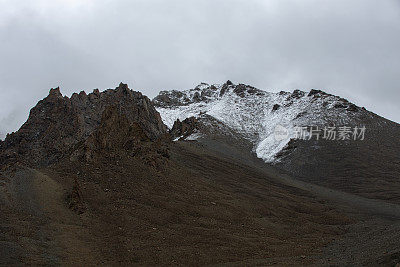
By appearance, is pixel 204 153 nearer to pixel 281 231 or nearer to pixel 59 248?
pixel 281 231

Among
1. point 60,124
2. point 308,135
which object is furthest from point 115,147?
point 308,135

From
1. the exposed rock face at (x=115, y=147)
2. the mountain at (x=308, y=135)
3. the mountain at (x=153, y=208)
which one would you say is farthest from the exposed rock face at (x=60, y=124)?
the mountain at (x=308, y=135)

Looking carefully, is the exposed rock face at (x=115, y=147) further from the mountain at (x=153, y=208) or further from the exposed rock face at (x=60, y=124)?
the exposed rock face at (x=60, y=124)

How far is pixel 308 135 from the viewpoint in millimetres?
85875

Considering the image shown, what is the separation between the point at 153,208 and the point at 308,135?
63484 millimetres

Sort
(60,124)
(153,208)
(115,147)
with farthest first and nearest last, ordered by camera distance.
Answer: (60,124) → (115,147) → (153,208)

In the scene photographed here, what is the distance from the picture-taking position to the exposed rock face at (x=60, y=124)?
54.5 m

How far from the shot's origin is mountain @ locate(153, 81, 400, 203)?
6385 centimetres

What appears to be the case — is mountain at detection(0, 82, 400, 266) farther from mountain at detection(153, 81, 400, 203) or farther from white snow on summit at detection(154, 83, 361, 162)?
white snow on summit at detection(154, 83, 361, 162)

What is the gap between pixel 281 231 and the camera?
32750mm

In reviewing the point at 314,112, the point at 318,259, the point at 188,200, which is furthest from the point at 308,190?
the point at 314,112

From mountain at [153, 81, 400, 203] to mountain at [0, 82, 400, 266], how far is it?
2.33m

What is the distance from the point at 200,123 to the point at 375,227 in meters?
65.7

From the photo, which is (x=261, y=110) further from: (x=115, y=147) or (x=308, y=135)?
(x=115, y=147)
